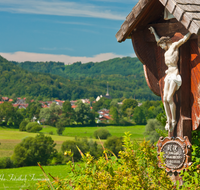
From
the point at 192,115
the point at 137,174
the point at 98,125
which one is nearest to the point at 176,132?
the point at 192,115

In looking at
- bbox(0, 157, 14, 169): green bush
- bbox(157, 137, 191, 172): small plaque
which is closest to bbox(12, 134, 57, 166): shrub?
bbox(0, 157, 14, 169): green bush

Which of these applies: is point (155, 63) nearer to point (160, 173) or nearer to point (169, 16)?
point (169, 16)

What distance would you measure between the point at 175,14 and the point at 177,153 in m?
1.43

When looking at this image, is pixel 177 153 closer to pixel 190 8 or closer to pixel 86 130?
pixel 190 8

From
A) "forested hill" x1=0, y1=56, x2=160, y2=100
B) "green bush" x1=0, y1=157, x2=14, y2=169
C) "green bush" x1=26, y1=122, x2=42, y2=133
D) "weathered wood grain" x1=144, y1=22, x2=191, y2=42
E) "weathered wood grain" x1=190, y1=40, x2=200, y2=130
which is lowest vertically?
"green bush" x1=0, y1=157, x2=14, y2=169

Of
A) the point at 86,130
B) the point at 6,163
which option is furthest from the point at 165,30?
the point at 86,130

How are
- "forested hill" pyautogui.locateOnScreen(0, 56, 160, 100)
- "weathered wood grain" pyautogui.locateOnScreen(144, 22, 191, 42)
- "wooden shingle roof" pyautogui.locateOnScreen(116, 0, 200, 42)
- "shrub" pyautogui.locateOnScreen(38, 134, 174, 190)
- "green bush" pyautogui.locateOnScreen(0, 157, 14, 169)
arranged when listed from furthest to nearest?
"forested hill" pyautogui.locateOnScreen(0, 56, 160, 100) → "green bush" pyautogui.locateOnScreen(0, 157, 14, 169) → "weathered wood grain" pyautogui.locateOnScreen(144, 22, 191, 42) → "wooden shingle roof" pyautogui.locateOnScreen(116, 0, 200, 42) → "shrub" pyautogui.locateOnScreen(38, 134, 174, 190)

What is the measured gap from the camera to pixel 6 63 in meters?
157

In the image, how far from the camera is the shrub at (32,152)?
50.4 meters

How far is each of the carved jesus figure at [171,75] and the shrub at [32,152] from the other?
49390 mm

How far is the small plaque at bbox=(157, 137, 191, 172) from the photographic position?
120 inches

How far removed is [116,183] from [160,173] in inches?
14.8

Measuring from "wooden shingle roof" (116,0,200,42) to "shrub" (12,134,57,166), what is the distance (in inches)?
1945

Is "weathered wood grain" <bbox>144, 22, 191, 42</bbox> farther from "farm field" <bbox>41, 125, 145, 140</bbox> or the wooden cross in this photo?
"farm field" <bbox>41, 125, 145, 140</bbox>
